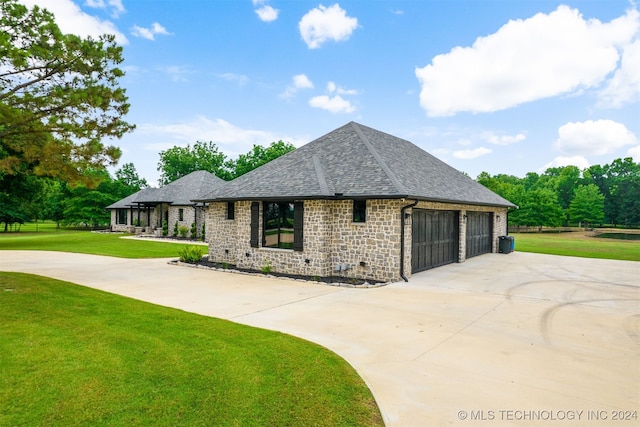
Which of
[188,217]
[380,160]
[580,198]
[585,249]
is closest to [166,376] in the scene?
[380,160]

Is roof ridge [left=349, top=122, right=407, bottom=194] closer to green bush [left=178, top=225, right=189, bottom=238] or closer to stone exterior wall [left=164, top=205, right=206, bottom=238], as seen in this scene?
stone exterior wall [left=164, top=205, right=206, bottom=238]

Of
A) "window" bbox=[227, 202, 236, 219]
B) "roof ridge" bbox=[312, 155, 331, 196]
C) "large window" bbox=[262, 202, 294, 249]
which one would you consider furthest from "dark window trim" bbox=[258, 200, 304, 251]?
"window" bbox=[227, 202, 236, 219]

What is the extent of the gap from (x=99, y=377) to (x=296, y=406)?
8.39 feet

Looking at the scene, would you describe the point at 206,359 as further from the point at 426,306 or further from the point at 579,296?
the point at 579,296

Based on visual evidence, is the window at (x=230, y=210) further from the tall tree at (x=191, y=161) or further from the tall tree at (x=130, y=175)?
the tall tree at (x=130, y=175)

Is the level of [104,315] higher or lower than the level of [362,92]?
lower

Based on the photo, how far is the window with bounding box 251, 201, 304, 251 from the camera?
12.3 metres

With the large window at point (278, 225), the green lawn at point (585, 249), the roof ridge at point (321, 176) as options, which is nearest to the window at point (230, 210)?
the large window at point (278, 225)

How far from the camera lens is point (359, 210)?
38.4 feet

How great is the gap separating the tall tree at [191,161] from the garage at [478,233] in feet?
137

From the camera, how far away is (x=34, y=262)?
15195mm

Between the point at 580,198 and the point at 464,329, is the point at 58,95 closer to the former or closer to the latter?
the point at 464,329

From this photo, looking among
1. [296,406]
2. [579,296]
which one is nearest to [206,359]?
[296,406]

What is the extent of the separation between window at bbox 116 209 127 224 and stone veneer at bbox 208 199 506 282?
31.9m
